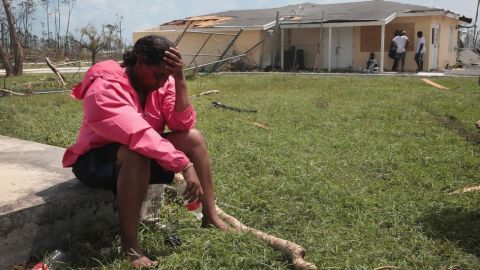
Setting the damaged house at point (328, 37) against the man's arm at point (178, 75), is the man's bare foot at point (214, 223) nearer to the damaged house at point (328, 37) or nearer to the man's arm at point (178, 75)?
the man's arm at point (178, 75)

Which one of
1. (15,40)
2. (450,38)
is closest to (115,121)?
(15,40)

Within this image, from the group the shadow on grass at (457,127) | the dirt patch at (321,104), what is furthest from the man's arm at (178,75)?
the dirt patch at (321,104)

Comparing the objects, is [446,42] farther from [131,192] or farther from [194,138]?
[131,192]

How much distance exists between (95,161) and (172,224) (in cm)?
77

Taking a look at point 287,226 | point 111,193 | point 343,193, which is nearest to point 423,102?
point 343,193

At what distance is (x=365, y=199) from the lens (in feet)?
12.7

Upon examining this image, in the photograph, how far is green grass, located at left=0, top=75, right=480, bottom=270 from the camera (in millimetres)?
2852

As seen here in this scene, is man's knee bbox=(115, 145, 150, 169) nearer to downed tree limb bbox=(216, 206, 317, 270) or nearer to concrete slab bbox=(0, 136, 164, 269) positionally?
concrete slab bbox=(0, 136, 164, 269)

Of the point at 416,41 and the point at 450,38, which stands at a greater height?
the point at 450,38

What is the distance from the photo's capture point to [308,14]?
24359 millimetres

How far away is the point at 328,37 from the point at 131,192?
20588 mm

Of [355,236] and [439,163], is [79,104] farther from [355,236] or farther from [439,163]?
[355,236]

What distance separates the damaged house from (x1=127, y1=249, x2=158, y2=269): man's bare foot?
17454 millimetres

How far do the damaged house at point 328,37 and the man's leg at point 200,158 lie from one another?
16982mm
